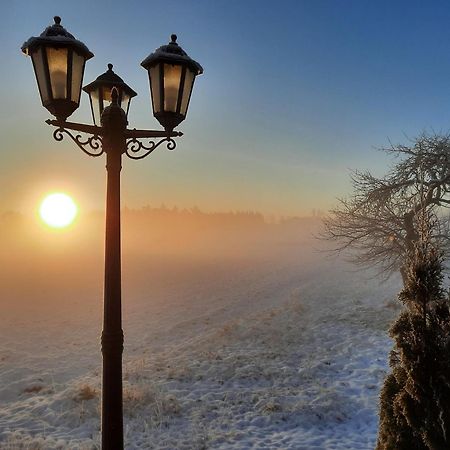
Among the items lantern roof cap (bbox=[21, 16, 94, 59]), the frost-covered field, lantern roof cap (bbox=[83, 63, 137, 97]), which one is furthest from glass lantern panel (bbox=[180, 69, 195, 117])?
the frost-covered field

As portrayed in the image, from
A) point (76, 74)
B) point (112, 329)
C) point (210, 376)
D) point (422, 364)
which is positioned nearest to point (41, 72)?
point (76, 74)

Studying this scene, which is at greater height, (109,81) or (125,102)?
(109,81)

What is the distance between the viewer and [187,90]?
3662 mm

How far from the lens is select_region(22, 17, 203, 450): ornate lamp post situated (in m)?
3.22

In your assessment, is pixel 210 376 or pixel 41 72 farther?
pixel 210 376

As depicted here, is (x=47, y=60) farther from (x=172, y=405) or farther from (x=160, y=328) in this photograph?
(x=160, y=328)

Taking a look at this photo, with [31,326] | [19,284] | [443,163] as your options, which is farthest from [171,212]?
[443,163]

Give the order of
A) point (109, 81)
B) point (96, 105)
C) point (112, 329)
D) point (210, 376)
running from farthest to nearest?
point (210, 376), point (96, 105), point (109, 81), point (112, 329)

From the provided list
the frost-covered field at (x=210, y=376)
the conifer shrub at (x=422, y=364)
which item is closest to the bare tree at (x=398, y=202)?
the frost-covered field at (x=210, y=376)

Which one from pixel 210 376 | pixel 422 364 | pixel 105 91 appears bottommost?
pixel 210 376

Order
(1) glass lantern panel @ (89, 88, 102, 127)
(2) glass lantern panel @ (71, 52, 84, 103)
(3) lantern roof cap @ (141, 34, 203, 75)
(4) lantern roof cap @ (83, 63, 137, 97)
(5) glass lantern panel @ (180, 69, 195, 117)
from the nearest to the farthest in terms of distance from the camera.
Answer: (2) glass lantern panel @ (71, 52, 84, 103) → (3) lantern roof cap @ (141, 34, 203, 75) → (5) glass lantern panel @ (180, 69, 195, 117) → (4) lantern roof cap @ (83, 63, 137, 97) → (1) glass lantern panel @ (89, 88, 102, 127)

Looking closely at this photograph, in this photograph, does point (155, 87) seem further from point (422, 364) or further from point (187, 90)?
point (422, 364)

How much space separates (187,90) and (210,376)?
26.2 ft

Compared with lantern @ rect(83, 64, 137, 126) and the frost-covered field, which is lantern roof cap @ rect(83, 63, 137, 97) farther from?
the frost-covered field
